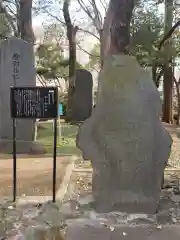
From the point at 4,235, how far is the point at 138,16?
1401 cm

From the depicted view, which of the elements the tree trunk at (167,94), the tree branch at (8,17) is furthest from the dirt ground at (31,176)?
the tree trunk at (167,94)

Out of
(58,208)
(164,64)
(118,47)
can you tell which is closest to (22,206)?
(58,208)

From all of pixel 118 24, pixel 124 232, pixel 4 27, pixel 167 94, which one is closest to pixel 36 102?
pixel 124 232

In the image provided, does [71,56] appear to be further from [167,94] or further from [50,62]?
[50,62]

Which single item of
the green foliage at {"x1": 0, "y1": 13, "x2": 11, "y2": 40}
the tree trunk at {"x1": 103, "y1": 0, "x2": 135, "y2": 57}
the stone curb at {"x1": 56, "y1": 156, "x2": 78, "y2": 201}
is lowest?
the stone curb at {"x1": 56, "y1": 156, "x2": 78, "y2": 201}

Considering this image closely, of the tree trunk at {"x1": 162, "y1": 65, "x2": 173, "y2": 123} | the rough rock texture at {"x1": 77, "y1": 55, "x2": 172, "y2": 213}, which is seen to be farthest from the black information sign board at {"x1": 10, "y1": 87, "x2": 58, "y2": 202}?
the tree trunk at {"x1": 162, "y1": 65, "x2": 173, "y2": 123}

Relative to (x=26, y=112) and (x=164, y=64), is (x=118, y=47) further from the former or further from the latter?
(x=164, y=64)

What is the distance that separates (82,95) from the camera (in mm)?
15039

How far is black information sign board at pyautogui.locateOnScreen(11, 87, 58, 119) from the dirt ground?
1.14 metres

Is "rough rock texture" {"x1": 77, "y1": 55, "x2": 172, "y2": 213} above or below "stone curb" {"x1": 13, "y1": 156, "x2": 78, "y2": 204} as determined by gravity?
above

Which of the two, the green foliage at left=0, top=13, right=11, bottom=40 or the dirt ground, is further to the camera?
the green foliage at left=0, top=13, right=11, bottom=40

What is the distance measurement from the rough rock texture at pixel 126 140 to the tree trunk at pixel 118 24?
232 centimetres

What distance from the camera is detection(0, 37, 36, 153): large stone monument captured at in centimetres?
840

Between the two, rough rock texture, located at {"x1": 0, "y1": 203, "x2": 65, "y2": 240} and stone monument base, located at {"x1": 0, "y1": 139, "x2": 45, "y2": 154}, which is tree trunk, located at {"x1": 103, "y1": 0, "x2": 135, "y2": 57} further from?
rough rock texture, located at {"x1": 0, "y1": 203, "x2": 65, "y2": 240}
